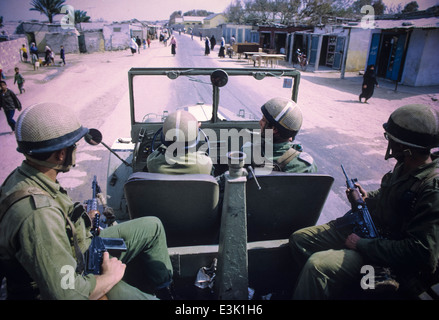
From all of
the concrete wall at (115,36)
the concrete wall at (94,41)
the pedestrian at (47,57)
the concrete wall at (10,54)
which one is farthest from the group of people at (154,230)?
the concrete wall at (115,36)

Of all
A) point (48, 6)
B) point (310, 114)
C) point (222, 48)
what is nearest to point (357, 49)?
point (222, 48)

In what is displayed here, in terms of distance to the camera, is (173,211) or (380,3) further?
(380,3)

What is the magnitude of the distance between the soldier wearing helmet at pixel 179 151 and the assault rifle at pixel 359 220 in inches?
43.5

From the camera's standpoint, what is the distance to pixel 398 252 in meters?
1.70

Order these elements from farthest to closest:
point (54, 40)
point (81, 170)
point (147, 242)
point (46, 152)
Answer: point (54, 40), point (81, 170), point (147, 242), point (46, 152)

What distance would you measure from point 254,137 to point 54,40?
3410 centimetres

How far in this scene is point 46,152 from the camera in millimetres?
1573

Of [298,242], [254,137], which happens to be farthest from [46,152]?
[254,137]

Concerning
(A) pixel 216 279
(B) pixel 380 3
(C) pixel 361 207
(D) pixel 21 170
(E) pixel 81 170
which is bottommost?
(E) pixel 81 170

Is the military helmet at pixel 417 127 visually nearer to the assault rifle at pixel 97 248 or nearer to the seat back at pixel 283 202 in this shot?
the seat back at pixel 283 202

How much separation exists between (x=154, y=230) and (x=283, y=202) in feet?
3.03

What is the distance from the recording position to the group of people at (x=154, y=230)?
1.36m

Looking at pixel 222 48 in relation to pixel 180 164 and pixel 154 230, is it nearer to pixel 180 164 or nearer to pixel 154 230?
pixel 180 164
